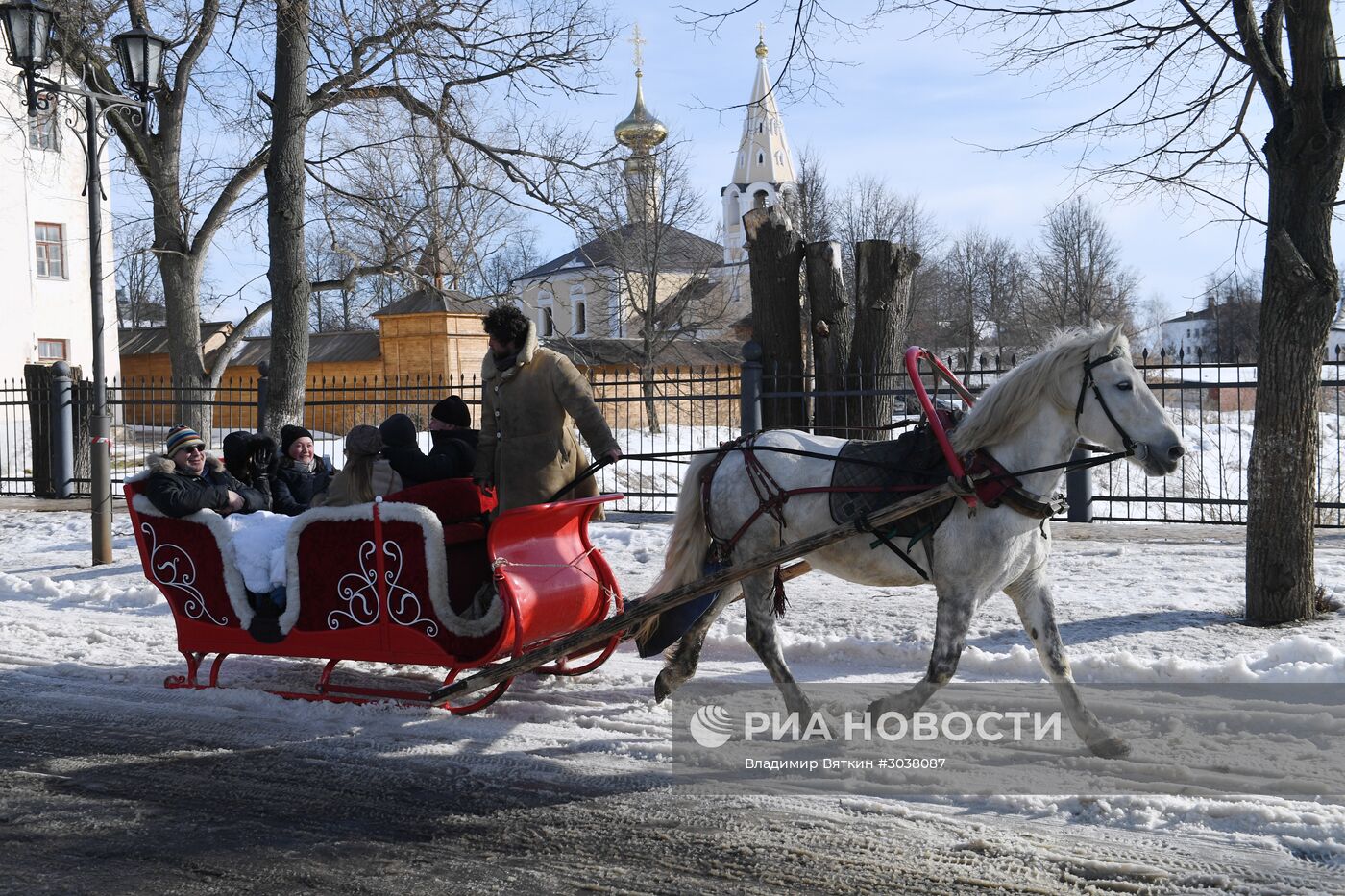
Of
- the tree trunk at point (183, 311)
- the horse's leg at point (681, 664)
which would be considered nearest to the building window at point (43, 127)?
the tree trunk at point (183, 311)

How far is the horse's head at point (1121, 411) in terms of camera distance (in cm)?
463

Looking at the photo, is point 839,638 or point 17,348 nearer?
point 839,638

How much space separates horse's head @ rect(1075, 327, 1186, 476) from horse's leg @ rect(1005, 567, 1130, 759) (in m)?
0.73

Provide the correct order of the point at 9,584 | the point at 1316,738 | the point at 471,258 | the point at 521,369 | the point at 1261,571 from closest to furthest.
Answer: the point at 1316,738
the point at 521,369
the point at 1261,571
the point at 9,584
the point at 471,258

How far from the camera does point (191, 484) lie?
20.3 ft

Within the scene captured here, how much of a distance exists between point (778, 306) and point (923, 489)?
A: 633 centimetres

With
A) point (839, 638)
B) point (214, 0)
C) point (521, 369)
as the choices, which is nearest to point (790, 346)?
point (839, 638)

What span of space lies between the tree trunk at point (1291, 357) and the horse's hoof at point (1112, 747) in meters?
2.85

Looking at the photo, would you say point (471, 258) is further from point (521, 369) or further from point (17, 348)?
point (521, 369)

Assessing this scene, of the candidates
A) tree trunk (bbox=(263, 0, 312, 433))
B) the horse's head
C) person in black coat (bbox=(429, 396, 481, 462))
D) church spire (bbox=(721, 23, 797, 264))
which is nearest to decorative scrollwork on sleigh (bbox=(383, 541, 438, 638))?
person in black coat (bbox=(429, 396, 481, 462))

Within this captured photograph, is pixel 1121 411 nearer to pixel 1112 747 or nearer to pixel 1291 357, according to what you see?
pixel 1112 747

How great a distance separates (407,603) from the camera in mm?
5691

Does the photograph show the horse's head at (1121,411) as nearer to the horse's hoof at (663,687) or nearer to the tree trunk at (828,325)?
the horse's hoof at (663,687)

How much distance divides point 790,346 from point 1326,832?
7817 mm
